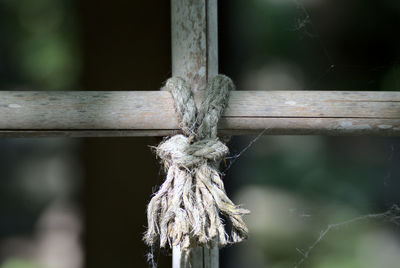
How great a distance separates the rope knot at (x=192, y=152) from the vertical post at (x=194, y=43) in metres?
0.10

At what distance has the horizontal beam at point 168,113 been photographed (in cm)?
80

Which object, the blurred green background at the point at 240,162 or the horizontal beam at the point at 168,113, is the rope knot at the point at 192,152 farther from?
the blurred green background at the point at 240,162

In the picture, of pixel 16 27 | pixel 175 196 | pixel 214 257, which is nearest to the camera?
pixel 175 196

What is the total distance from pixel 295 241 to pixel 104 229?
55 cm

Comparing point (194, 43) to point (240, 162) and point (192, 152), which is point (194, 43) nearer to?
point (192, 152)

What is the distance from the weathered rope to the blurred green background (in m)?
0.40

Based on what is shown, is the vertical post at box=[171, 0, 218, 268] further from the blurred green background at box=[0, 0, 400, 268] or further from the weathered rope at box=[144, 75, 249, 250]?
the blurred green background at box=[0, 0, 400, 268]

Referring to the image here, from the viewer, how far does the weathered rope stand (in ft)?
2.44

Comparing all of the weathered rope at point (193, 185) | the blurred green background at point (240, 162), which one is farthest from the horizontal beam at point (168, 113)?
the blurred green background at point (240, 162)

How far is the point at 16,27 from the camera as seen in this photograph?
1.18 m

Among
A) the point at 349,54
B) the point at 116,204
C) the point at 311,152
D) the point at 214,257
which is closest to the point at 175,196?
the point at 214,257

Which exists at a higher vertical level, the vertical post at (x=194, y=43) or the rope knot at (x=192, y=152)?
the vertical post at (x=194, y=43)

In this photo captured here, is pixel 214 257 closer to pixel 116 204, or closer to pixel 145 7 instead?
pixel 116 204

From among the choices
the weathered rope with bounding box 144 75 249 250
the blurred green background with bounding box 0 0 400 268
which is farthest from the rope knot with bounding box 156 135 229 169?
the blurred green background with bounding box 0 0 400 268
